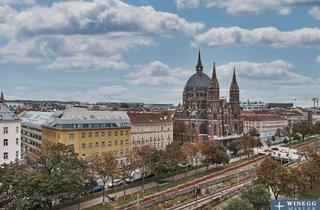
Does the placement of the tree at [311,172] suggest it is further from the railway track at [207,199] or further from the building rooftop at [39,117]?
the building rooftop at [39,117]

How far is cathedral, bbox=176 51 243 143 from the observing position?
14262cm

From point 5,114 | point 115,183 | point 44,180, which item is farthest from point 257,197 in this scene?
point 5,114

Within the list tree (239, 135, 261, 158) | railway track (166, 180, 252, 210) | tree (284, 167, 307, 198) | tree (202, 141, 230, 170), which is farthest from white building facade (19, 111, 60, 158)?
tree (284, 167, 307, 198)

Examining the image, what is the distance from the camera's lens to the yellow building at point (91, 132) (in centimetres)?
8381

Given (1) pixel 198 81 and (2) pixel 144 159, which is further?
(1) pixel 198 81

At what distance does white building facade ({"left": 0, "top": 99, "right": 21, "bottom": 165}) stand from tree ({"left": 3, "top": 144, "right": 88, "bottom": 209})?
10.7 meters

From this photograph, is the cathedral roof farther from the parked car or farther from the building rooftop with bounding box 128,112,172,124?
the parked car

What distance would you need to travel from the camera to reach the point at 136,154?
72.6 m

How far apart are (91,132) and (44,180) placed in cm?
3687

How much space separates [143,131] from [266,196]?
5922 cm

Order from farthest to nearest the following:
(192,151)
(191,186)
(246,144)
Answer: (246,144)
(192,151)
(191,186)

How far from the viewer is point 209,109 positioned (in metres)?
143

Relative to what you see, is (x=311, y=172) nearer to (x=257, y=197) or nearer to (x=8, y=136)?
(x=257, y=197)

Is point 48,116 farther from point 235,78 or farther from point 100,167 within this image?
point 235,78
